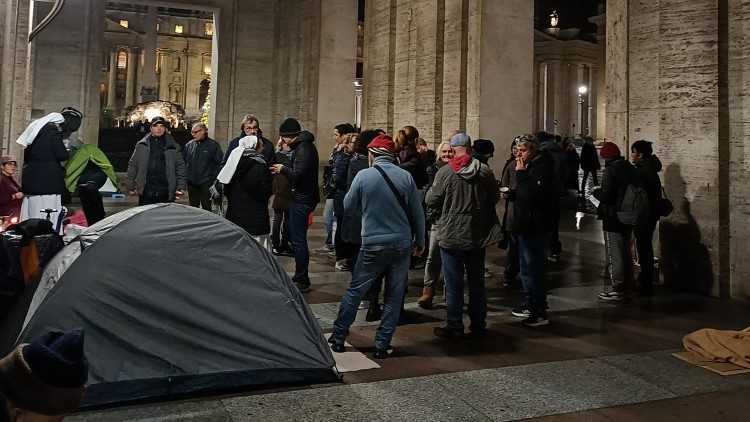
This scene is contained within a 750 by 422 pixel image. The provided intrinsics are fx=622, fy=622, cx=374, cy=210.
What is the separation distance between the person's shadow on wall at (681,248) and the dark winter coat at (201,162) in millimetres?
6616

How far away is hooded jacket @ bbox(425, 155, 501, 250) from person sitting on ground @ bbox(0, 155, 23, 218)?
5.89 meters

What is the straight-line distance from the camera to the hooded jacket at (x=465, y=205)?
5680 mm

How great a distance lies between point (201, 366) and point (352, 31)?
16.5 m

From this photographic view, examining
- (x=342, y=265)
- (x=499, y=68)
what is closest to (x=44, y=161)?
(x=342, y=265)

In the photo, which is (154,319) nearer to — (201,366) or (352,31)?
(201,366)

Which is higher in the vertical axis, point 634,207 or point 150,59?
point 150,59

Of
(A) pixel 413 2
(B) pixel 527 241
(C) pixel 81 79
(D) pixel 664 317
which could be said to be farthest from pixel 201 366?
(C) pixel 81 79

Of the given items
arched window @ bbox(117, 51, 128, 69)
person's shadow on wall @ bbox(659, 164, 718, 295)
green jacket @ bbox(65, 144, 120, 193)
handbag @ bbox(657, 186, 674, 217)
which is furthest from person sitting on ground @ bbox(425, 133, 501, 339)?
arched window @ bbox(117, 51, 128, 69)

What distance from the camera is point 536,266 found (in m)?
6.41

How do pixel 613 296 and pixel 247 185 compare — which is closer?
pixel 247 185

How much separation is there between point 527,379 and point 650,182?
13.1 feet

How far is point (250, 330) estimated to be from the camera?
14.4 feet

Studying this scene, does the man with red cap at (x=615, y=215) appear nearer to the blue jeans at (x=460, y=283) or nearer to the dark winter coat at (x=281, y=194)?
the blue jeans at (x=460, y=283)

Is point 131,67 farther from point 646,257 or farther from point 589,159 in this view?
point 646,257
